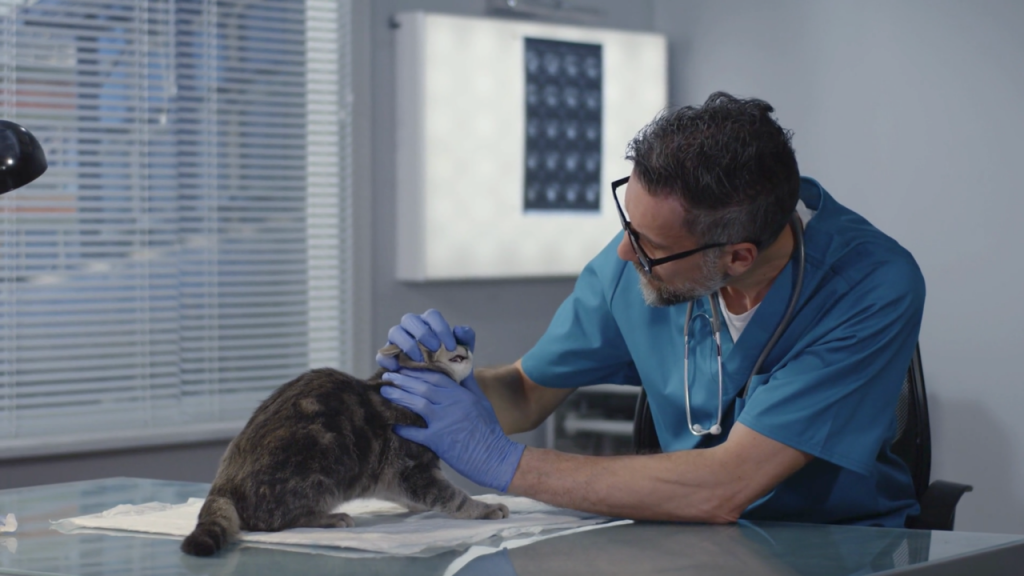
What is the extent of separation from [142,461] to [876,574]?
227 centimetres

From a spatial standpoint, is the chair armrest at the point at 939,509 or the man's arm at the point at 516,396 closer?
the chair armrest at the point at 939,509

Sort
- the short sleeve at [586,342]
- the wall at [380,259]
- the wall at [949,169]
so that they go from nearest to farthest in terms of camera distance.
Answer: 1. the short sleeve at [586,342]
2. the wall at [949,169]
3. the wall at [380,259]

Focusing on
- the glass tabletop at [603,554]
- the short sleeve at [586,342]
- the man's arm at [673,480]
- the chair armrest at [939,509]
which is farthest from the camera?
the short sleeve at [586,342]

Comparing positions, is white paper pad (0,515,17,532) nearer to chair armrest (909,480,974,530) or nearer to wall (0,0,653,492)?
chair armrest (909,480,974,530)

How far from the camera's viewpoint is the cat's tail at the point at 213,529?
1094mm

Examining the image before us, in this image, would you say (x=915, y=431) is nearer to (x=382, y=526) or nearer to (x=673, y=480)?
(x=673, y=480)

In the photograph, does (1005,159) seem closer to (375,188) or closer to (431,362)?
(375,188)

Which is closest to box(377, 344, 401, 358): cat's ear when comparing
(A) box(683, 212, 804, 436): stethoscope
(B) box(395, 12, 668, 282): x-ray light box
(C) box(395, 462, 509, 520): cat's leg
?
(C) box(395, 462, 509, 520): cat's leg

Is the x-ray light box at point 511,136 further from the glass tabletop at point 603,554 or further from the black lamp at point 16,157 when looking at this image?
the glass tabletop at point 603,554

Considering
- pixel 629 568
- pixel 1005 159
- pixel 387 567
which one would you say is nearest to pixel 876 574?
pixel 629 568

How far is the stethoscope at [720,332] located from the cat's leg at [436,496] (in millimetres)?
355

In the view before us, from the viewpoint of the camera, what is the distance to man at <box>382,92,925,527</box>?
51.5 inches

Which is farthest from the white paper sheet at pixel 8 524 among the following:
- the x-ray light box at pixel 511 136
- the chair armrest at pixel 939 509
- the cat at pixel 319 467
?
the x-ray light box at pixel 511 136

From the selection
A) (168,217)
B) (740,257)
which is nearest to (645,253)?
(740,257)
